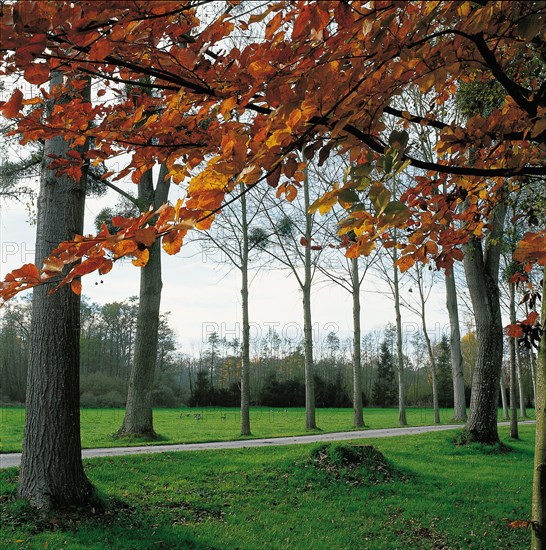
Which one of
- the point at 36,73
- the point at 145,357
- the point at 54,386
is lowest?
the point at 54,386

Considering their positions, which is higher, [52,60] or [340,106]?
[52,60]

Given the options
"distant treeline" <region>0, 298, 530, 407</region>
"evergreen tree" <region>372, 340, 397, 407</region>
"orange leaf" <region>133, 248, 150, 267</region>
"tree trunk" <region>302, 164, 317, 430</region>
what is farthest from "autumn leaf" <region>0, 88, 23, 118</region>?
"evergreen tree" <region>372, 340, 397, 407</region>

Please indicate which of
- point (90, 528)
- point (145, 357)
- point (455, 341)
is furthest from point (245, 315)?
point (90, 528)

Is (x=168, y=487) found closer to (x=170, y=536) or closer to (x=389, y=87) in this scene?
(x=170, y=536)

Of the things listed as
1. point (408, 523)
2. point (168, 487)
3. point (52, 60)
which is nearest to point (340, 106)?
point (52, 60)

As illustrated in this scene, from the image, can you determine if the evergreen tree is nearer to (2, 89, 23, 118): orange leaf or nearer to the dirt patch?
the dirt patch

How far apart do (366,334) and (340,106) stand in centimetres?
5189

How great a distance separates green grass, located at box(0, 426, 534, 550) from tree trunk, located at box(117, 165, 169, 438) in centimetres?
347

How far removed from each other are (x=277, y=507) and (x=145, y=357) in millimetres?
6682

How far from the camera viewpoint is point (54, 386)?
521 centimetres

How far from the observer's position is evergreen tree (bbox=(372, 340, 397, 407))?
43.7 metres

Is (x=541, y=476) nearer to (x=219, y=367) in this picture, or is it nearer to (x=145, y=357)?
(x=145, y=357)

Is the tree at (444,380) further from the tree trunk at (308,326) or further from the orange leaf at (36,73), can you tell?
the orange leaf at (36,73)

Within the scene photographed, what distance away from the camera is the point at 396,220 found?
50.5 inches
